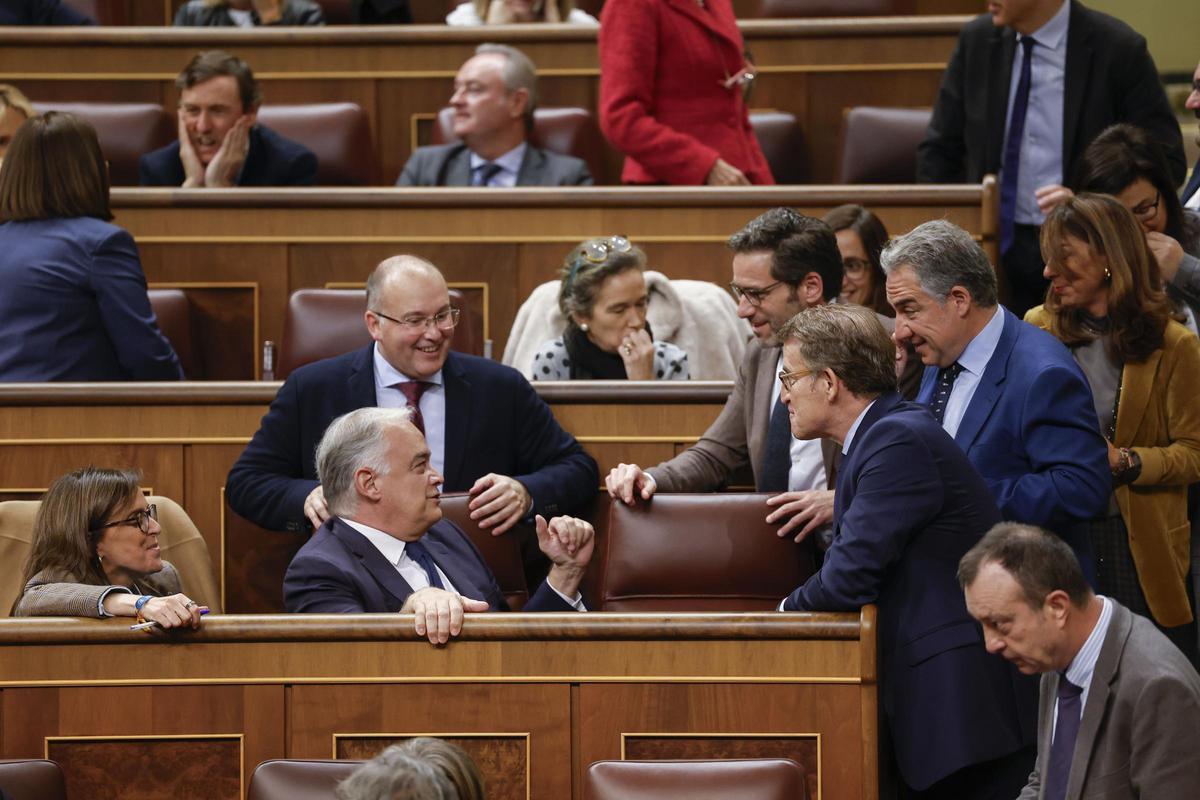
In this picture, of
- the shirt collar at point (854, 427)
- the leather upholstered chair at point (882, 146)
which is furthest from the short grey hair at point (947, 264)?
the leather upholstered chair at point (882, 146)

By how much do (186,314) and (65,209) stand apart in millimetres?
435

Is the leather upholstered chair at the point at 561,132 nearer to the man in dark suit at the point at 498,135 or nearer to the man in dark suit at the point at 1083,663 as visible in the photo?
the man in dark suit at the point at 498,135

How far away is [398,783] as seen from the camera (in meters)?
1.70

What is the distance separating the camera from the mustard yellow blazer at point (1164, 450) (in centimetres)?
292

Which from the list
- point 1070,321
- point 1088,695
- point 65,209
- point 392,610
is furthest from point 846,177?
point 1088,695

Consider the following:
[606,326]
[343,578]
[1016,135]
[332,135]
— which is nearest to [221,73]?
[332,135]

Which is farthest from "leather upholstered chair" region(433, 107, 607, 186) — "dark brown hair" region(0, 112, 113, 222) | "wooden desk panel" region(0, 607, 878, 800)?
"wooden desk panel" region(0, 607, 878, 800)

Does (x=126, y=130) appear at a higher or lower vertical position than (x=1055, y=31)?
lower

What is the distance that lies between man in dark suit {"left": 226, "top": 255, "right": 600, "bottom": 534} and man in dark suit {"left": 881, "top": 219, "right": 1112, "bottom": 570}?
76cm

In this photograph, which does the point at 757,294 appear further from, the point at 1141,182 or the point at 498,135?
the point at 498,135

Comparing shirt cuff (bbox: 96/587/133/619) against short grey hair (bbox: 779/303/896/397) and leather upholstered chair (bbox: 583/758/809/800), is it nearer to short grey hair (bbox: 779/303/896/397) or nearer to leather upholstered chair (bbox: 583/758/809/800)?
leather upholstered chair (bbox: 583/758/809/800)

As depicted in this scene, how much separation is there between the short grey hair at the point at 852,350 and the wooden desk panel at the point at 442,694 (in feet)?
1.16

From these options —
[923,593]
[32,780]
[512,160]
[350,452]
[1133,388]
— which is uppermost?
[512,160]

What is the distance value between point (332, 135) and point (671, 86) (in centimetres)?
106
